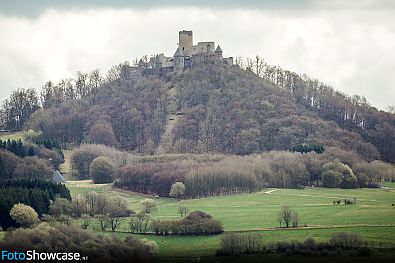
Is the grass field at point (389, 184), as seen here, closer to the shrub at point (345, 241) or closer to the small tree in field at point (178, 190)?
the small tree in field at point (178, 190)

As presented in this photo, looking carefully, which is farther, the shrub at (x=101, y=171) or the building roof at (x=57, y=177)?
the shrub at (x=101, y=171)

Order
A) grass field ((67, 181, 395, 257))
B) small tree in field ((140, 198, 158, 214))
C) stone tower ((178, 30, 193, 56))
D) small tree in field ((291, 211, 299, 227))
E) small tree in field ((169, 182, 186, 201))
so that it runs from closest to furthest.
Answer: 1. grass field ((67, 181, 395, 257))
2. small tree in field ((291, 211, 299, 227))
3. small tree in field ((140, 198, 158, 214))
4. small tree in field ((169, 182, 186, 201))
5. stone tower ((178, 30, 193, 56))

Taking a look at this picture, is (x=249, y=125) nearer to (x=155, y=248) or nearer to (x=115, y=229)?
(x=115, y=229)

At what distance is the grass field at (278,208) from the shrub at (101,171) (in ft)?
19.1

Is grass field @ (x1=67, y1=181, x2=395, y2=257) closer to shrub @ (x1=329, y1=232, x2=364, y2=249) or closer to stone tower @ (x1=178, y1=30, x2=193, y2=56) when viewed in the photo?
shrub @ (x1=329, y1=232, x2=364, y2=249)

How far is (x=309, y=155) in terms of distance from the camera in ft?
427

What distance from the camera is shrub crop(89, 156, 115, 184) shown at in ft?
424

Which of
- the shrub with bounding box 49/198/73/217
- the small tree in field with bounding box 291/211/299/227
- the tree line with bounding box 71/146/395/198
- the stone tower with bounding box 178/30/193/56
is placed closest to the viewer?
the small tree in field with bounding box 291/211/299/227

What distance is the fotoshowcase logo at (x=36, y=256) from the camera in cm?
5666

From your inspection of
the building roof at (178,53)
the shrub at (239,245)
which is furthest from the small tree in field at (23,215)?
the building roof at (178,53)

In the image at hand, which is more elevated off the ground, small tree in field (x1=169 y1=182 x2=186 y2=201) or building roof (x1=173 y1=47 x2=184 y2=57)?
building roof (x1=173 y1=47 x2=184 y2=57)

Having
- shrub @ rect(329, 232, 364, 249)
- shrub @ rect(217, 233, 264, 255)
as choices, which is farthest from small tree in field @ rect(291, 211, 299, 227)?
shrub @ rect(329, 232, 364, 249)

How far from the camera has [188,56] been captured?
6747 inches

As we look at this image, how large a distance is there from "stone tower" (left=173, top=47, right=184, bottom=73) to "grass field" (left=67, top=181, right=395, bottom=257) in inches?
2077
